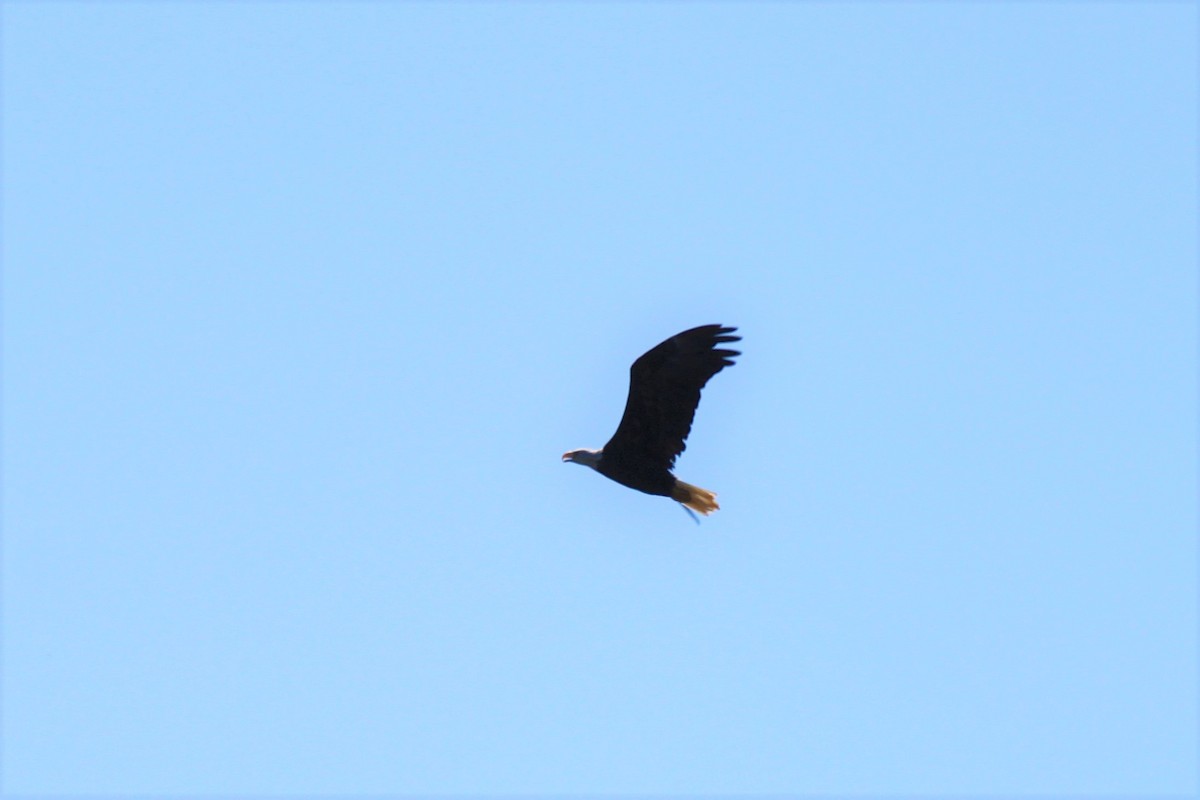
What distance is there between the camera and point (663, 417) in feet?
84.2

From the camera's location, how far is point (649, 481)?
26000 millimetres

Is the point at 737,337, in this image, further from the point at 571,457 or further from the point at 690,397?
the point at 571,457

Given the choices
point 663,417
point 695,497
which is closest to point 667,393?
point 663,417

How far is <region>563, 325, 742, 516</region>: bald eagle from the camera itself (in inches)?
993

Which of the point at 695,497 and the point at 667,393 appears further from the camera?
the point at 695,497

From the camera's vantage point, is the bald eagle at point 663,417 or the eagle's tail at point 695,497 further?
the eagle's tail at point 695,497

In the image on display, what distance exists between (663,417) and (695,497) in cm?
111

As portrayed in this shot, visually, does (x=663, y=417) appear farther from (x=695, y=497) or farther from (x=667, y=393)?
(x=695, y=497)

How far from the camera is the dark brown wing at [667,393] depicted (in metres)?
25.2

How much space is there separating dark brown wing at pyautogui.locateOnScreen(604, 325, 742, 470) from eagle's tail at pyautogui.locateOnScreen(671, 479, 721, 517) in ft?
1.24

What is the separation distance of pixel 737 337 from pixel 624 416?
159 centimetres

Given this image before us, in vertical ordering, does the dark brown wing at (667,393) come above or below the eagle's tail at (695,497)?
above

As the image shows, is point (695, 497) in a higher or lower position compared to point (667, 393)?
lower

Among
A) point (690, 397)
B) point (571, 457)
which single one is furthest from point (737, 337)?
point (571, 457)
